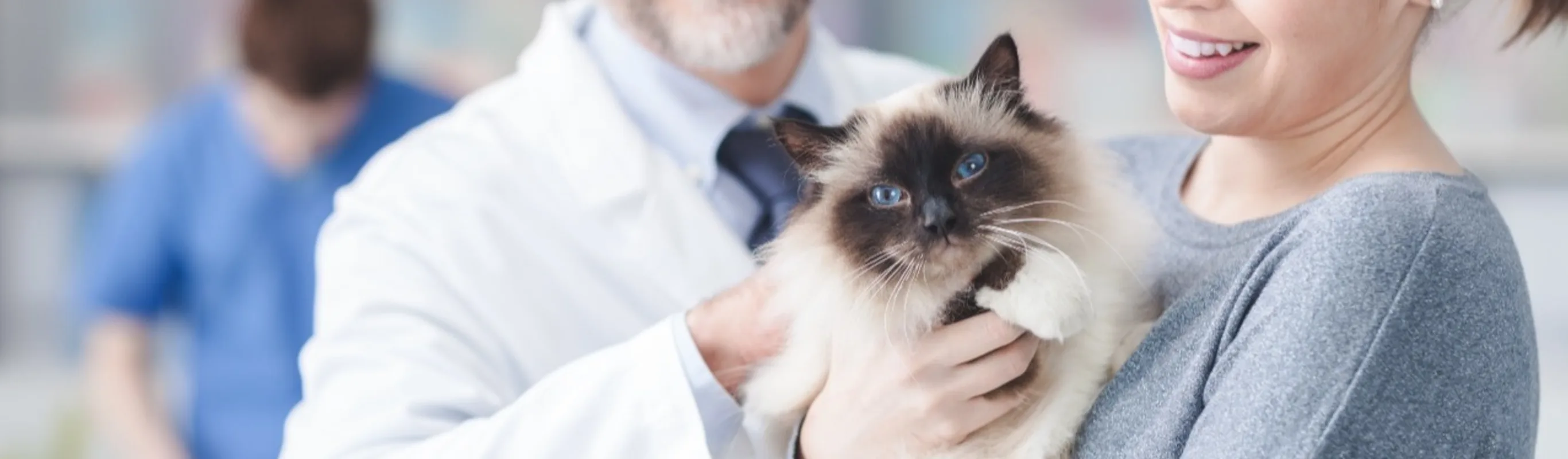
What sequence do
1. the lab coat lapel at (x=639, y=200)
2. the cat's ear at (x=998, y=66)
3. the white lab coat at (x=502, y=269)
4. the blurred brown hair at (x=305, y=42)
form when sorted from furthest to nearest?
the blurred brown hair at (x=305, y=42) < the lab coat lapel at (x=639, y=200) < the white lab coat at (x=502, y=269) < the cat's ear at (x=998, y=66)

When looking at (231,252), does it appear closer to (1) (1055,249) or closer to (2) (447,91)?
(2) (447,91)

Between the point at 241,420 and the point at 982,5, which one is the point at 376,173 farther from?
the point at 982,5

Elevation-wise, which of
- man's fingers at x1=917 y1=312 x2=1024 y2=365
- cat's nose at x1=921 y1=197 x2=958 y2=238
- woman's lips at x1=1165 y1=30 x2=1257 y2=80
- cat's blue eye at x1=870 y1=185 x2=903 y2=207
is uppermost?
woman's lips at x1=1165 y1=30 x2=1257 y2=80

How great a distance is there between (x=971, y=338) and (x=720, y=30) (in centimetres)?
75

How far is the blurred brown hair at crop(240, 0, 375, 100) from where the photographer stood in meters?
2.91

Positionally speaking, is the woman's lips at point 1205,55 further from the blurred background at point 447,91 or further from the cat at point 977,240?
the blurred background at point 447,91

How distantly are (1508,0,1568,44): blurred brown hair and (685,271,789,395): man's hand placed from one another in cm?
81

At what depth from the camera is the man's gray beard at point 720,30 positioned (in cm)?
184

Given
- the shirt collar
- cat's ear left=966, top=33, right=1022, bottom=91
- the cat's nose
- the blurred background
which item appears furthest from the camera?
the blurred background

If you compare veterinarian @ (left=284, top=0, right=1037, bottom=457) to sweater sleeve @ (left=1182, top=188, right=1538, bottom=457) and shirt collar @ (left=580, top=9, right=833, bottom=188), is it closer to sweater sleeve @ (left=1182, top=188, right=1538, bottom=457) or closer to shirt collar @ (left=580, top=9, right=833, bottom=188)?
shirt collar @ (left=580, top=9, right=833, bottom=188)

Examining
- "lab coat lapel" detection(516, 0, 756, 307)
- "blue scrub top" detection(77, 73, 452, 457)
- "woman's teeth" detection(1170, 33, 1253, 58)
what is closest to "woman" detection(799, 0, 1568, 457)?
"woman's teeth" detection(1170, 33, 1253, 58)

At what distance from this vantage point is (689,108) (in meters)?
1.89

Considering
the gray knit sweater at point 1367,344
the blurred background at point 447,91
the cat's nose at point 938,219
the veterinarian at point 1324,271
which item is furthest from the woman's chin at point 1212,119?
the blurred background at point 447,91

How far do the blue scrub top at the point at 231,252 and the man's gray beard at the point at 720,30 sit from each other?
1309 mm
